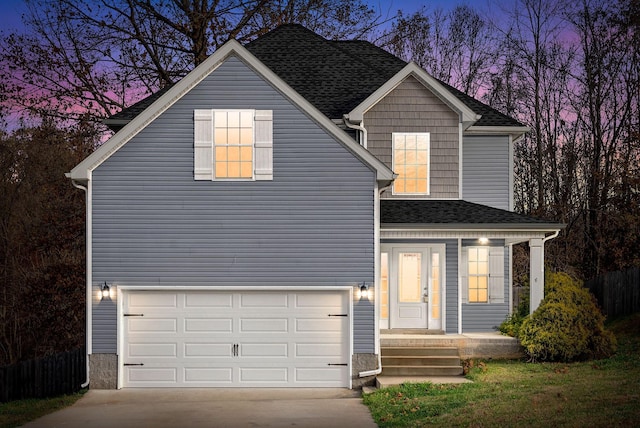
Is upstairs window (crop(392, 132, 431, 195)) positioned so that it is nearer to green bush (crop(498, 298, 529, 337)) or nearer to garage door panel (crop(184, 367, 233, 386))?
green bush (crop(498, 298, 529, 337))

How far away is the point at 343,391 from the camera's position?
672 inches

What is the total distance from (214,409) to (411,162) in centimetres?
902

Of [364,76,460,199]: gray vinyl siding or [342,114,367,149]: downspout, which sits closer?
[342,114,367,149]: downspout

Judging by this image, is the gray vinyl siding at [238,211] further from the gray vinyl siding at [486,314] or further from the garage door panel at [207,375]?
the gray vinyl siding at [486,314]

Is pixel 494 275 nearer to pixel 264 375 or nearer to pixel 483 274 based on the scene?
pixel 483 274

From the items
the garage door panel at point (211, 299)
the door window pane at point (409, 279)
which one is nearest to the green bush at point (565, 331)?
the door window pane at point (409, 279)

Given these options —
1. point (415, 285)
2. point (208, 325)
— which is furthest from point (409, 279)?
point (208, 325)

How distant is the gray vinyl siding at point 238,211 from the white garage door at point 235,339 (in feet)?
1.35

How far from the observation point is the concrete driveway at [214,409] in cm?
1340

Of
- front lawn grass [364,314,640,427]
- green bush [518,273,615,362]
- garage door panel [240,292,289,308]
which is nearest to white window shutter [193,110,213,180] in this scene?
garage door panel [240,292,289,308]

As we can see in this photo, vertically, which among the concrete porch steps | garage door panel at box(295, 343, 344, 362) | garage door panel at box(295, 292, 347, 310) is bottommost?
the concrete porch steps

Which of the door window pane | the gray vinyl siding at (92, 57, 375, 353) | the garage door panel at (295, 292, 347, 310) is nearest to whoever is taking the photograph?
the gray vinyl siding at (92, 57, 375, 353)

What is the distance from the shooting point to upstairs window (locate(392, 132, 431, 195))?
20672 mm

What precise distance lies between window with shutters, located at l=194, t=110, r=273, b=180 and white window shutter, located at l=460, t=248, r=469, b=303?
6456 mm
